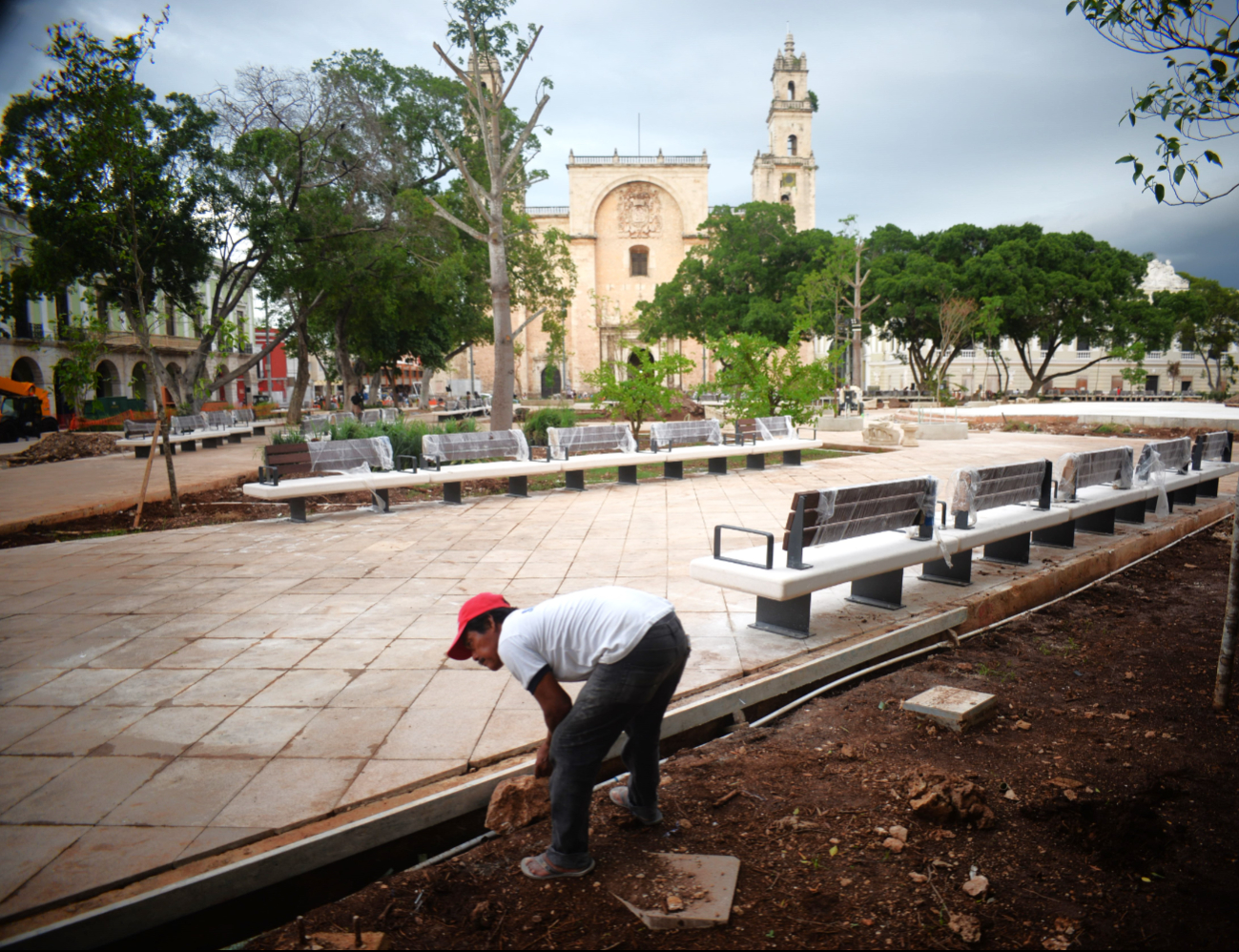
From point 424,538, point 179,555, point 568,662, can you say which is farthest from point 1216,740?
point 179,555

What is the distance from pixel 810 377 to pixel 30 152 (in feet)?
51.7

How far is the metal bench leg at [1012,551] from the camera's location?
5652 mm

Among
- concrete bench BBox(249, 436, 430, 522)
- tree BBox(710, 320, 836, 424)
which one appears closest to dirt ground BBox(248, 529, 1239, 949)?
concrete bench BBox(249, 436, 430, 522)

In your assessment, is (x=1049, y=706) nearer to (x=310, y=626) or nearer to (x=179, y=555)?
(x=310, y=626)

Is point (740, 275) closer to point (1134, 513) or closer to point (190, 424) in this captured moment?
point (190, 424)

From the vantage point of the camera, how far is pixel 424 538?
6.91m

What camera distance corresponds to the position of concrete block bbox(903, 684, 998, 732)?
3.21 metres

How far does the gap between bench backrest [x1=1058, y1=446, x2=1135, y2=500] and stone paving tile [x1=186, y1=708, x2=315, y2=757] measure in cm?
589

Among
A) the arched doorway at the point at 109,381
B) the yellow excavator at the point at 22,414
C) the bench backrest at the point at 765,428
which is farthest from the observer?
the arched doorway at the point at 109,381

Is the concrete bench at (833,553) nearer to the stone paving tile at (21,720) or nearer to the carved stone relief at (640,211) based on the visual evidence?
the stone paving tile at (21,720)

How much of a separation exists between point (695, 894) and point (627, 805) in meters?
0.47

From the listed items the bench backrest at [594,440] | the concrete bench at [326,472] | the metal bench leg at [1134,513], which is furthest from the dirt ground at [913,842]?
the bench backrest at [594,440]

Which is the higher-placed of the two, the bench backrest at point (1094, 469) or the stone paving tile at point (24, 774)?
the bench backrest at point (1094, 469)

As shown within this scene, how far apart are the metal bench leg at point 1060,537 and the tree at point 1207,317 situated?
46.4m
